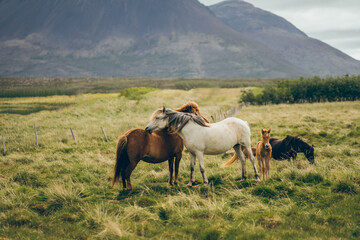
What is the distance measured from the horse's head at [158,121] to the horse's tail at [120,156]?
2.58ft

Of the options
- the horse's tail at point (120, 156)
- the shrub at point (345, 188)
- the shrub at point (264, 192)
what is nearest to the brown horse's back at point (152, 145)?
the horse's tail at point (120, 156)

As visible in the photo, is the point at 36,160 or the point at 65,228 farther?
the point at 36,160

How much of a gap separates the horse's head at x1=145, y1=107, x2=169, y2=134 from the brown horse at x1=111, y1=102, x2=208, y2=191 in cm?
39

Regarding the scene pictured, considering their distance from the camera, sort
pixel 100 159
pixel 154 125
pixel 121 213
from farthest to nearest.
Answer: pixel 100 159
pixel 154 125
pixel 121 213

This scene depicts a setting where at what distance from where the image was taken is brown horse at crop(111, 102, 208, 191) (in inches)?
289

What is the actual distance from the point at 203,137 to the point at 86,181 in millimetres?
4551

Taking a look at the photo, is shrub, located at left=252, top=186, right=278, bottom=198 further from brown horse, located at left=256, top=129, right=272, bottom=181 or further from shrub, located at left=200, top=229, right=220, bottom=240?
shrub, located at left=200, top=229, right=220, bottom=240

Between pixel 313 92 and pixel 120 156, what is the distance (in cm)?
6329

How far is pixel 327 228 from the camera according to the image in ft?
16.5

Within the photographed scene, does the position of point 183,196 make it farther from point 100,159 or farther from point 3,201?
point 100,159

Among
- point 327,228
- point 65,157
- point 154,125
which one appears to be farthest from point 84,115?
point 327,228

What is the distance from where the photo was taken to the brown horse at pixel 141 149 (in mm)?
7352

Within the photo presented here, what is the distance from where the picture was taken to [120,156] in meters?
7.49

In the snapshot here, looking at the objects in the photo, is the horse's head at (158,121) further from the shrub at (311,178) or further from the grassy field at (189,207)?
the shrub at (311,178)
